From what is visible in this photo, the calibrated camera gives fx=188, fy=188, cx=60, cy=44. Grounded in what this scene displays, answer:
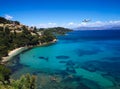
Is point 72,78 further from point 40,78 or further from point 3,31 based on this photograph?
point 3,31

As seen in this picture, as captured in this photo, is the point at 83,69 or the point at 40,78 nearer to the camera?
the point at 40,78

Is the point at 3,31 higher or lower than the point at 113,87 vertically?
higher

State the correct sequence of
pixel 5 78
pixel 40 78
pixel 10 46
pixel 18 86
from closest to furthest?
pixel 18 86, pixel 5 78, pixel 40 78, pixel 10 46

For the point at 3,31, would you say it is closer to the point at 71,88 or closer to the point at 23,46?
the point at 23,46

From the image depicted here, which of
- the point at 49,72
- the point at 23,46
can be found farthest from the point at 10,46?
the point at 49,72

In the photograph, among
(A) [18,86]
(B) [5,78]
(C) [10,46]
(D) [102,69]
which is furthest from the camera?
(C) [10,46]

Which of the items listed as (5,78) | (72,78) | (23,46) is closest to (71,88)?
(72,78)

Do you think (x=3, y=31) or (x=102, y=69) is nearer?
(x=102, y=69)

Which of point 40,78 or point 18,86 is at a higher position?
point 18,86

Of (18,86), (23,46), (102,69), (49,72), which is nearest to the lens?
(18,86)
